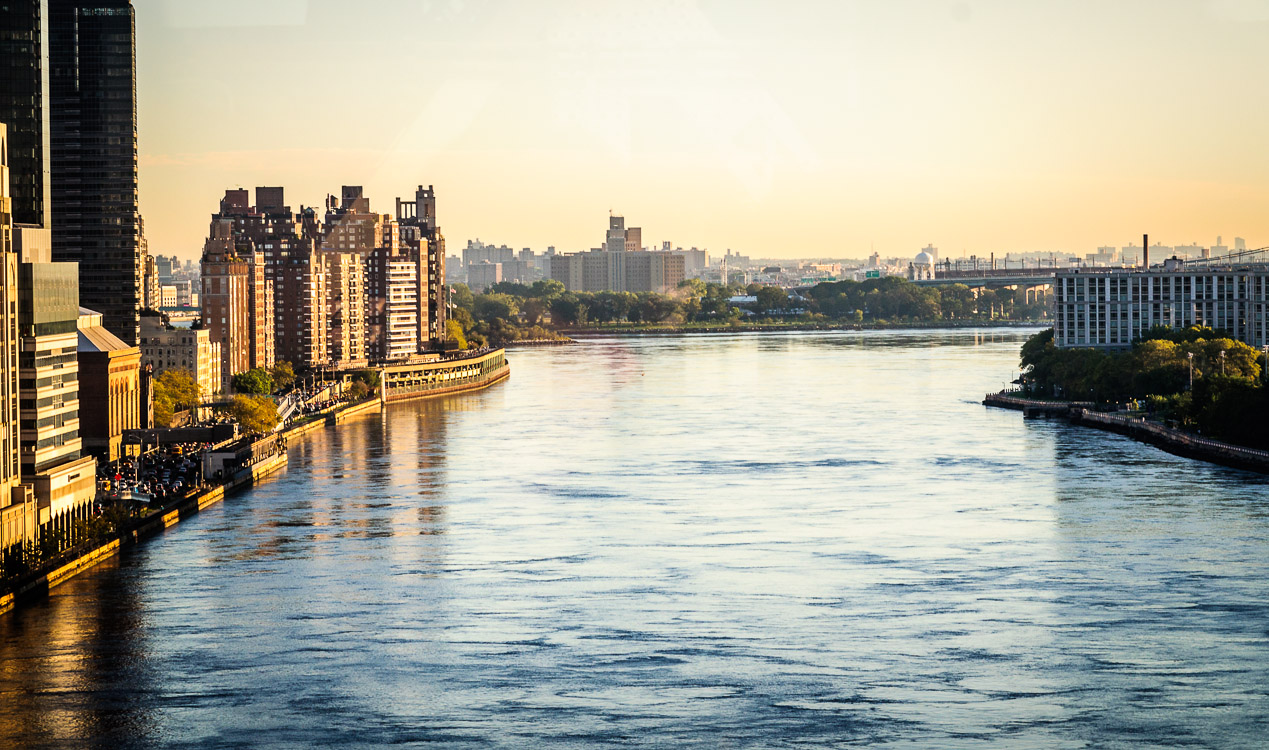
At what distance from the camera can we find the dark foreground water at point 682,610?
11727 millimetres

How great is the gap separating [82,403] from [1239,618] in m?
16.8

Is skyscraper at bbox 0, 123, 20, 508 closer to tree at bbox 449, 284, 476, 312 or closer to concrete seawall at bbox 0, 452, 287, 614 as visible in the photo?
concrete seawall at bbox 0, 452, 287, 614

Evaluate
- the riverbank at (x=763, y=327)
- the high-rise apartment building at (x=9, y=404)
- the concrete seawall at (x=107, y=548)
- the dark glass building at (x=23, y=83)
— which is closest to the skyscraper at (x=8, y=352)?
the high-rise apartment building at (x=9, y=404)

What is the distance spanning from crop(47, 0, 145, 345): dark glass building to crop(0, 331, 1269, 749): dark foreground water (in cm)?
908

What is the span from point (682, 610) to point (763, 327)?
2726 inches

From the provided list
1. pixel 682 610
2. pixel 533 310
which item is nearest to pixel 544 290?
pixel 533 310

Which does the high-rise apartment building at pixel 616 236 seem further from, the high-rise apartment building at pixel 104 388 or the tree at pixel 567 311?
the high-rise apartment building at pixel 104 388

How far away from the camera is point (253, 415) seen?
30.7m

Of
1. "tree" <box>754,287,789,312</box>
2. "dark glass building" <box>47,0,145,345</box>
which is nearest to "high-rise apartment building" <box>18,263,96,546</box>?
"dark glass building" <box>47,0,145,345</box>

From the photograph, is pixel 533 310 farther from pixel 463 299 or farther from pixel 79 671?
pixel 79 671

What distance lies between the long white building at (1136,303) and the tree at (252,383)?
1884 centimetres

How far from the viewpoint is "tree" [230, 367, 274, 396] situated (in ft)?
121

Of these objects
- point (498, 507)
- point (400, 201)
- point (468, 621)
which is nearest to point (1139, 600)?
point (468, 621)

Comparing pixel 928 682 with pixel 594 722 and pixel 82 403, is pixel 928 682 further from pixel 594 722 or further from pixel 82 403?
pixel 82 403
